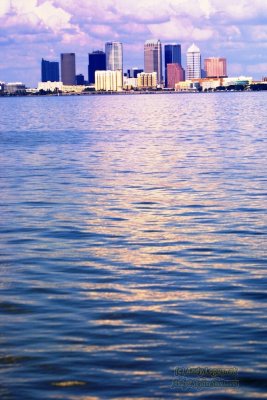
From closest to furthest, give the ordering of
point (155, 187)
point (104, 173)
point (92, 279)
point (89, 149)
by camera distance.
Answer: point (92, 279) → point (155, 187) → point (104, 173) → point (89, 149)

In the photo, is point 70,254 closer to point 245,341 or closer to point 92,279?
point 92,279

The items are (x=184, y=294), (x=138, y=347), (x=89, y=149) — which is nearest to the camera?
(x=138, y=347)

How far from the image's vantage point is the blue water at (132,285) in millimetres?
12305

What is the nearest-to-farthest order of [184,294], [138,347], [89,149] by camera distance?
[138,347] < [184,294] < [89,149]

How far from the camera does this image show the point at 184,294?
53.6 feet

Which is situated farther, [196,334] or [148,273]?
[148,273]

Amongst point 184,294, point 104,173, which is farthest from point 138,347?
point 104,173

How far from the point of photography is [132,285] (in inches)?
677

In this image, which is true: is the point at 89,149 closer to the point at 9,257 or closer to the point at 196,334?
the point at 9,257

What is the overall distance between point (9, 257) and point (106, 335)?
6609mm

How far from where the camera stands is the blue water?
40.4ft

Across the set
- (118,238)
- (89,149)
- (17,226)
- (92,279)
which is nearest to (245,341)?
(92,279)

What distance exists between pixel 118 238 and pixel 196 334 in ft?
28.2

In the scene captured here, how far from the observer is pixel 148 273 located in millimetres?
18203
